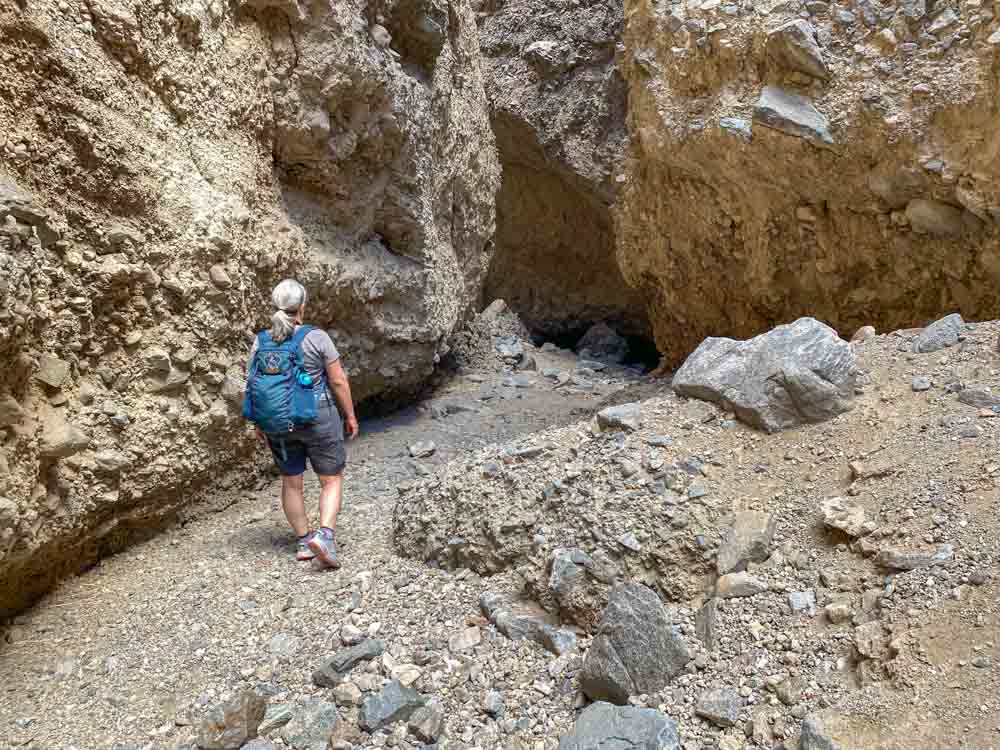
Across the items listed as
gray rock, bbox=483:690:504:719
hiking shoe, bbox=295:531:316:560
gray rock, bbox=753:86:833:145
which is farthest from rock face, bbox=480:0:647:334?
gray rock, bbox=483:690:504:719

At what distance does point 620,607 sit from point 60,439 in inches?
89.1

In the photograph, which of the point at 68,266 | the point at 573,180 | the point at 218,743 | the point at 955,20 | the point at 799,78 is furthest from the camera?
the point at 573,180

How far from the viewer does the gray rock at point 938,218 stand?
4.49 m

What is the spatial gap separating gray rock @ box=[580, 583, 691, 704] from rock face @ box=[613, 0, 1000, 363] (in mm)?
3364

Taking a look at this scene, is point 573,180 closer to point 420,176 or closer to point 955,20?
point 420,176

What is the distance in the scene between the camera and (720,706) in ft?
6.61

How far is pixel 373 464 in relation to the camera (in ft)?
16.1

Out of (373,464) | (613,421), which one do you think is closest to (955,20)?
(613,421)

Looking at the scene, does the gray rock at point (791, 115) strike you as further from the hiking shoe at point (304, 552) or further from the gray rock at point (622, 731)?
the gray rock at point (622, 731)

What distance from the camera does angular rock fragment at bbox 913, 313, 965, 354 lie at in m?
3.29

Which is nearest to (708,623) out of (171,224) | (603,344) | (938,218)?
(171,224)

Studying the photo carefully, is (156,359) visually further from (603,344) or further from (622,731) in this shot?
(603,344)

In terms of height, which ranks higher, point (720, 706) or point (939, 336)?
point (939, 336)

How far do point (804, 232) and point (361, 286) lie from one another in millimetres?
3114
